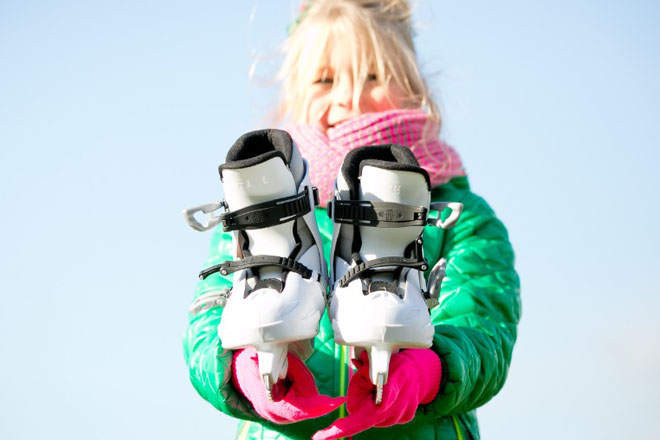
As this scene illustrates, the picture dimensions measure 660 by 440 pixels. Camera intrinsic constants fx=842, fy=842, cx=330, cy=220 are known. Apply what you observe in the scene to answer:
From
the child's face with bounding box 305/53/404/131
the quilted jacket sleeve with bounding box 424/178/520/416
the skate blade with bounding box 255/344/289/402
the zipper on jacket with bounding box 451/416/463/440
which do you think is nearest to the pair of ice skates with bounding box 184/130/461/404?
the skate blade with bounding box 255/344/289/402

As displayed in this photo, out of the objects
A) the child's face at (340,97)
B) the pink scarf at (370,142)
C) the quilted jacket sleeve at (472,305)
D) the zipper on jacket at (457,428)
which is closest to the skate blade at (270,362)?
the quilted jacket sleeve at (472,305)

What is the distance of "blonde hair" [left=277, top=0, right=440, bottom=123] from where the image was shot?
2430 millimetres

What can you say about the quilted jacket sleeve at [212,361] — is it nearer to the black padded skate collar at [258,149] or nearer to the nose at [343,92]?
the black padded skate collar at [258,149]

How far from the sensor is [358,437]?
1993 millimetres

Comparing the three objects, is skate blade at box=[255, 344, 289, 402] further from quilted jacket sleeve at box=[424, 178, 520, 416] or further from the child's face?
the child's face

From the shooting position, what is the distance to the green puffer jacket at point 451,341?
176 cm

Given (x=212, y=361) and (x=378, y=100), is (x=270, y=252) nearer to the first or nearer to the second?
(x=212, y=361)

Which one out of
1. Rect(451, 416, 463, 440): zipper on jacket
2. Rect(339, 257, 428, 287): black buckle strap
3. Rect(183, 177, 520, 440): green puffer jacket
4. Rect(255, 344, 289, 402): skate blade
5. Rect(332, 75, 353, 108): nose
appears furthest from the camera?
Rect(332, 75, 353, 108): nose

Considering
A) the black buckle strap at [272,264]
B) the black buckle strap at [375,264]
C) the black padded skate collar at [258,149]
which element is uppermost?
the black padded skate collar at [258,149]

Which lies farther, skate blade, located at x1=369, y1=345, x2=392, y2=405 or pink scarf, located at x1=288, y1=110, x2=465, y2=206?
pink scarf, located at x1=288, y1=110, x2=465, y2=206

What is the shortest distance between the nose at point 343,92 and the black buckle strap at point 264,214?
899mm

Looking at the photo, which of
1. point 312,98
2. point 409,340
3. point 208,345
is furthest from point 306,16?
point 409,340

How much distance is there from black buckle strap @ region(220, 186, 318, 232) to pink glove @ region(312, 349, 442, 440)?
0.30 metres

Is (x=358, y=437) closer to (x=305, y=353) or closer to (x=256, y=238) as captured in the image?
(x=305, y=353)
